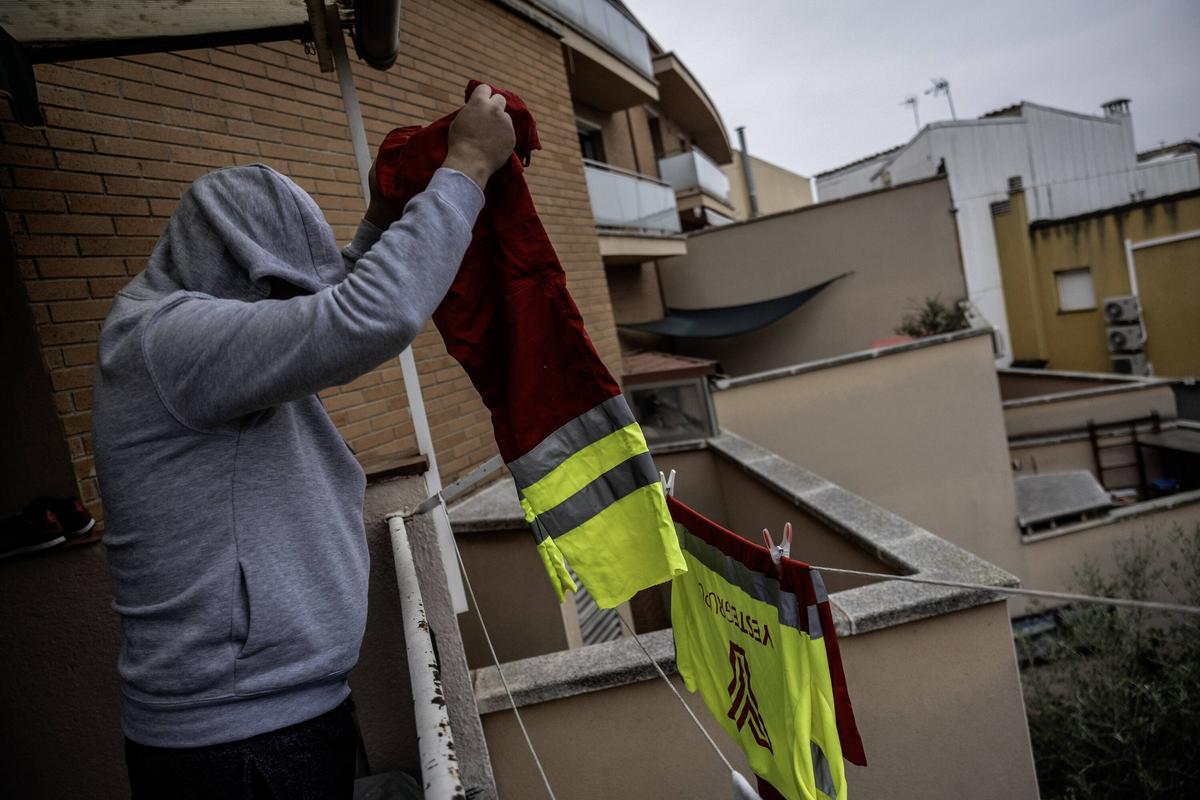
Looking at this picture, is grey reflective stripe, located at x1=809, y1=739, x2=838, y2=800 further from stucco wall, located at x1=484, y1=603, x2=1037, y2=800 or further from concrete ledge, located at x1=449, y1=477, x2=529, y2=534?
concrete ledge, located at x1=449, y1=477, x2=529, y2=534

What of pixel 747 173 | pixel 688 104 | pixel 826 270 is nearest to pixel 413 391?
pixel 826 270

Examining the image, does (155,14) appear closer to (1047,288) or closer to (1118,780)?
(1118,780)

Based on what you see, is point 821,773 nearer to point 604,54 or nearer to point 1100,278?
point 604,54

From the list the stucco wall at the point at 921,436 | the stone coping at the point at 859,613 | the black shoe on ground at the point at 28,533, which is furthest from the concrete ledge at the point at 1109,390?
the black shoe on ground at the point at 28,533

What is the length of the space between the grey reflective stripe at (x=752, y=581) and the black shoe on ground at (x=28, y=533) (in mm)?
2046

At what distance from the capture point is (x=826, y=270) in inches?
575

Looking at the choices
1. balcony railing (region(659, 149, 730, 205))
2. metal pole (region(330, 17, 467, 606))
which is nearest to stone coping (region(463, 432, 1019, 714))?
metal pole (region(330, 17, 467, 606))

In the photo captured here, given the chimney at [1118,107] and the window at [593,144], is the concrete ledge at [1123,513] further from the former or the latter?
the chimney at [1118,107]

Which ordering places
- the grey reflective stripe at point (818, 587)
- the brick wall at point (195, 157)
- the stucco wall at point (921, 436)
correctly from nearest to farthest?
the grey reflective stripe at point (818, 587)
the brick wall at point (195, 157)
the stucco wall at point (921, 436)

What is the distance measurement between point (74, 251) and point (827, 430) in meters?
8.79

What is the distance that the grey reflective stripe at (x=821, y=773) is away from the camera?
1.77 meters

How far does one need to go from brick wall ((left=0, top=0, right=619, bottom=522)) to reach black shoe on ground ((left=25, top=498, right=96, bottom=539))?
13.7 inches

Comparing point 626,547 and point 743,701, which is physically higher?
point 626,547

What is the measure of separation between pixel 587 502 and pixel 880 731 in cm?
236
